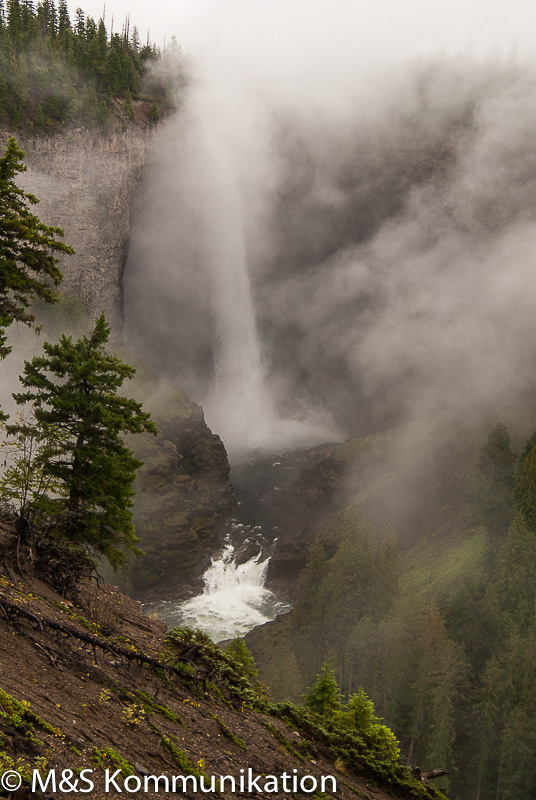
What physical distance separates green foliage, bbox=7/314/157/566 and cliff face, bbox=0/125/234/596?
4786 centimetres

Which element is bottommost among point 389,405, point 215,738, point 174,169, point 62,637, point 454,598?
point 215,738

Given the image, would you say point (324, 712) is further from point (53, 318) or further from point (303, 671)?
point (53, 318)

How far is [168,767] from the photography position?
9.43m

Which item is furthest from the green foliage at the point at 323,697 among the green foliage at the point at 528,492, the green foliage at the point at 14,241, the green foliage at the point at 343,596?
the green foliage at the point at 528,492

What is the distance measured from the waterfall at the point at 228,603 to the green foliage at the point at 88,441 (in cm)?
4360

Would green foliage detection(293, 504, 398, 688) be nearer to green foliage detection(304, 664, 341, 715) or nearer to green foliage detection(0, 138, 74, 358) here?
green foliage detection(304, 664, 341, 715)

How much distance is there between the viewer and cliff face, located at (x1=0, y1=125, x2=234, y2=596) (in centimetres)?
7950

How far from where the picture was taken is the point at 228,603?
7200cm

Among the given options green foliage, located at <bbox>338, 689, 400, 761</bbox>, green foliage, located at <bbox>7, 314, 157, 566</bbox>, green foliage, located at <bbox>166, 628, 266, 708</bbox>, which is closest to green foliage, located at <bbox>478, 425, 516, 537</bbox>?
green foliage, located at <bbox>338, 689, 400, 761</bbox>

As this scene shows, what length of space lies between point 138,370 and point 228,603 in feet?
144

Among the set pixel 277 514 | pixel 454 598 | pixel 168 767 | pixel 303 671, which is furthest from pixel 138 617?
pixel 277 514

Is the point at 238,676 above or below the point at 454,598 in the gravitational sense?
below

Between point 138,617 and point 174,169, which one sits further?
point 174,169

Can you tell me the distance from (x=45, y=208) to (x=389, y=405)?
297 feet
